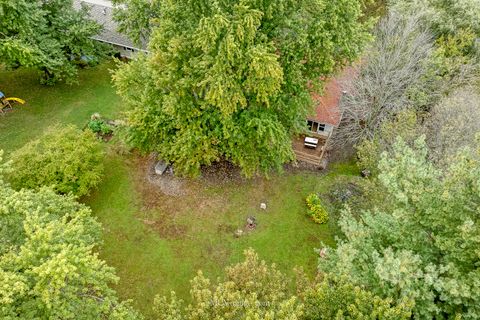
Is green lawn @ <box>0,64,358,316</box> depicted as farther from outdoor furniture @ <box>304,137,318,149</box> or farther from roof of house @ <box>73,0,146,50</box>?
roof of house @ <box>73,0,146,50</box>

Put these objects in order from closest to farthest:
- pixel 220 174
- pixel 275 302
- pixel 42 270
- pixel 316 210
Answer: pixel 42 270
pixel 275 302
pixel 316 210
pixel 220 174

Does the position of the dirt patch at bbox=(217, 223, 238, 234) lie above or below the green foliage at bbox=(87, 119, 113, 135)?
below

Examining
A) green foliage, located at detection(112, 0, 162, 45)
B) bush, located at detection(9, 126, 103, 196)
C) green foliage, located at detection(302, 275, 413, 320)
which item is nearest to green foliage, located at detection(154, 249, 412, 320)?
green foliage, located at detection(302, 275, 413, 320)

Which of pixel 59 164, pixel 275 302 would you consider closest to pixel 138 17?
pixel 59 164

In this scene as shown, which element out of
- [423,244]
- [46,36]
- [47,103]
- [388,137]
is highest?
[46,36]

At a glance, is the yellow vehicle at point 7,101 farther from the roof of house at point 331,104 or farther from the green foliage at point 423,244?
the green foliage at point 423,244

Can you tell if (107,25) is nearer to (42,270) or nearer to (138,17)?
(138,17)
